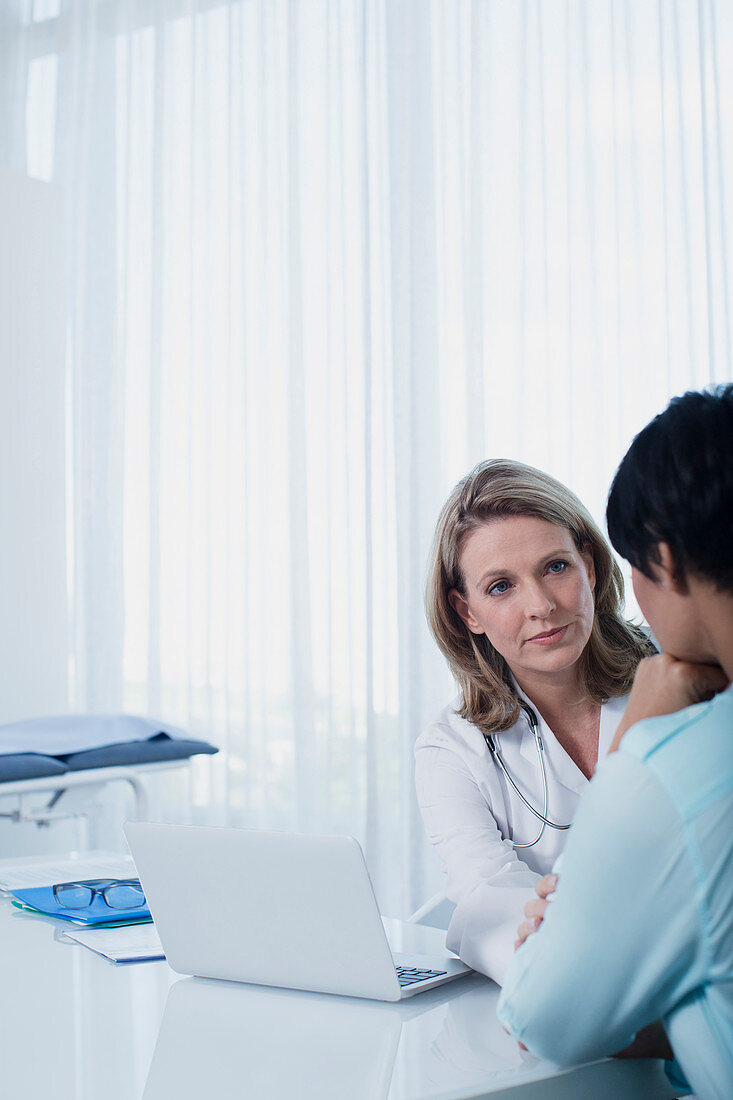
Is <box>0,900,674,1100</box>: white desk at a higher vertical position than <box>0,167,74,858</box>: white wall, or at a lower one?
lower

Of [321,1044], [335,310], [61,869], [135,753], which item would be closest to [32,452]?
[335,310]

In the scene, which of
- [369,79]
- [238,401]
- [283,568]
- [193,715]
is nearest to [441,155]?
[369,79]

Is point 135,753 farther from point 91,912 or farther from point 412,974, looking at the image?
point 412,974

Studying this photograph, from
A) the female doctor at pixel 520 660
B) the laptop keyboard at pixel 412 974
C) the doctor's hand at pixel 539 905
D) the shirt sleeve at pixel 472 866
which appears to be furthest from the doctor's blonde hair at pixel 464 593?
the doctor's hand at pixel 539 905

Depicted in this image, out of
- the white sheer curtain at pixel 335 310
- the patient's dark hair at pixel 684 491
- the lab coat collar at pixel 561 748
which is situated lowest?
the lab coat collar at pixel 561 748

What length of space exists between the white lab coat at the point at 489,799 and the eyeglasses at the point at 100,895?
0.38 m

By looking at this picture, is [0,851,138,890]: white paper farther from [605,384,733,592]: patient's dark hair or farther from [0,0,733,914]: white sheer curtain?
[0,0,733,914]: white sheer curtain

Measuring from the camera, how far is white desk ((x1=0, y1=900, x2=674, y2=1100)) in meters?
0.85

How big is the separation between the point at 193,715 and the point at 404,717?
81cm

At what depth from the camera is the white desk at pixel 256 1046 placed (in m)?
0.85

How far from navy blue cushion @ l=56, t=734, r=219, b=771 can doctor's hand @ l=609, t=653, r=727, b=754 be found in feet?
5.66

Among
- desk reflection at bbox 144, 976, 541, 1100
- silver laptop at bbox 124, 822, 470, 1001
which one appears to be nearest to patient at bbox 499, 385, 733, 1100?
desk reflection at bbox 144, 976, 541, 1100

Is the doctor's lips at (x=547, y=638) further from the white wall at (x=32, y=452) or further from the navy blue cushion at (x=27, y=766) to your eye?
the white wall at (x=32, y=452)

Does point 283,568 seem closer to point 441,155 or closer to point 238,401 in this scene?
point 238,401
